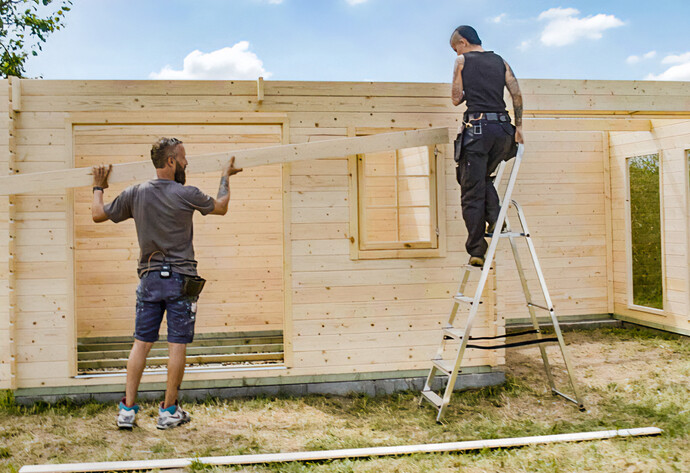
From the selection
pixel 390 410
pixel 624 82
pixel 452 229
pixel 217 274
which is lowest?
pixel 390 410

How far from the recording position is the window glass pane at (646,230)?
6.32 metres

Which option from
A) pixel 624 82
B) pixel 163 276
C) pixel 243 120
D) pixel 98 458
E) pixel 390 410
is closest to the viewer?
pixel 98 458

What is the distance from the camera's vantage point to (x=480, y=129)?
3689 millimetres

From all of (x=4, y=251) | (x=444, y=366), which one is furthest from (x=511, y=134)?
(x=4, y=251)

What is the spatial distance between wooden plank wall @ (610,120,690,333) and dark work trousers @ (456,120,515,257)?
130 inches

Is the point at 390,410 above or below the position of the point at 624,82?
below

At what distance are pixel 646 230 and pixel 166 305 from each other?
5.59 m

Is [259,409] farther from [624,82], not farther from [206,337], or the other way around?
[624,82]

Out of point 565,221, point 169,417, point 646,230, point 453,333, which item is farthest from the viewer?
point 565,221

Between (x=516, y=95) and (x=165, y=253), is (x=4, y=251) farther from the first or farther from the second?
(x=516, y=95)

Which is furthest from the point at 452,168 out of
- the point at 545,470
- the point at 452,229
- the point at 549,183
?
the point at 549,183

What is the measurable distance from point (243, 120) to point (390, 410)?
246cm

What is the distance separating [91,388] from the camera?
4141 millimetres

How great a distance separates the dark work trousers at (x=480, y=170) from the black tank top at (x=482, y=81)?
126mm
